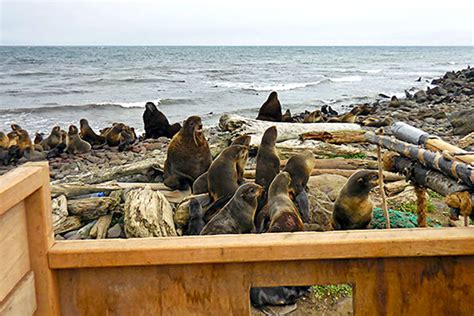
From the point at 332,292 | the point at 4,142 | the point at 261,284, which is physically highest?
the point at 261,284

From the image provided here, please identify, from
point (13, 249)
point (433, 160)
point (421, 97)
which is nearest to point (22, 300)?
point (13, 249)

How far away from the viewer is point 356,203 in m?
5.41

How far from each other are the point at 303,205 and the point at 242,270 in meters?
3.23

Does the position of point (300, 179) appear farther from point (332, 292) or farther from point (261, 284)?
point (261, 284)

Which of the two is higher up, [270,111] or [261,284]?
[261,284]

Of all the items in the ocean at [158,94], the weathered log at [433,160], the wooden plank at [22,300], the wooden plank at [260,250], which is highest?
the weathered log at [433,160]

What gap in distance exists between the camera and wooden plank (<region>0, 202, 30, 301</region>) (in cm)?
223

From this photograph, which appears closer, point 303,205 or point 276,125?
point 303,205

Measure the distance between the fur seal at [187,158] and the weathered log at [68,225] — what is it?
1.60 meters

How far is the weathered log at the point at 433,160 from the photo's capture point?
10.6ft

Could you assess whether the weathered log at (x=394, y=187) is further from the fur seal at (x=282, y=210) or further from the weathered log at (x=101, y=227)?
the weathered log at (x=101, y=227)

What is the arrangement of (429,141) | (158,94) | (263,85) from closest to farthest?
(429,141) → (158,94) → (263,85)

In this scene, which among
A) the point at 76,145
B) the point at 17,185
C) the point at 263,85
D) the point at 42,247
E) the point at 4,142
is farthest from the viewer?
the point at 263,85

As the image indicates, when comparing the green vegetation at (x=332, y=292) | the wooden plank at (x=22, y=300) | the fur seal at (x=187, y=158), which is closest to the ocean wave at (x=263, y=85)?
the fur seal at (x=187, y=158)
